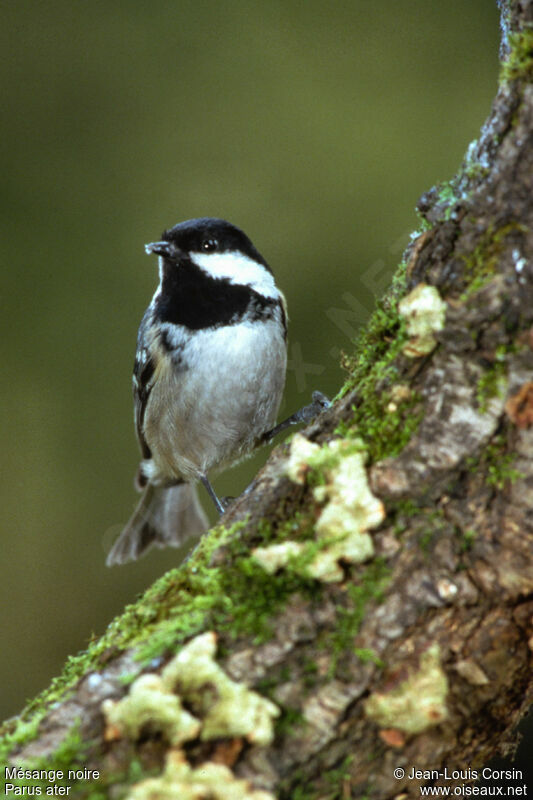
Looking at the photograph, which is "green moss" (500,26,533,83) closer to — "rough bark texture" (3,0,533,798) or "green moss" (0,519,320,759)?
"rough bark texture" (3,0,533,798)

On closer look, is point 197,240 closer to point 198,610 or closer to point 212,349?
point 212,349

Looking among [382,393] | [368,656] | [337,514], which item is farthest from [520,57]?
[368,656]

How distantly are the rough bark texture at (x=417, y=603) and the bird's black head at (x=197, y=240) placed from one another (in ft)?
6.64

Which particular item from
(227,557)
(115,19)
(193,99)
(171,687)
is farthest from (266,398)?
(115,19)

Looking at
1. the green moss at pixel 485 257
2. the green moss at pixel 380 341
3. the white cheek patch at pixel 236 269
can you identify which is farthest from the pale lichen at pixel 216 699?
the white cheek patch at pixel 236 269

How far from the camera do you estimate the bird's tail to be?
4453 mm

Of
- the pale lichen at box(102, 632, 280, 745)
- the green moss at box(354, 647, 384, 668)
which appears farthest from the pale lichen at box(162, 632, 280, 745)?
the green moss at box(354, 647, 384, 668)

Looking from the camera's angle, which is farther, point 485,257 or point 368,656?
point 485,257

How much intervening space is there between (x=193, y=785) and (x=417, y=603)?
457 millimetres

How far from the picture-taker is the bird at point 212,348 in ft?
10.7

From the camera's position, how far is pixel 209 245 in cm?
334

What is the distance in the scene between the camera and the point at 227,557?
1.44 metres

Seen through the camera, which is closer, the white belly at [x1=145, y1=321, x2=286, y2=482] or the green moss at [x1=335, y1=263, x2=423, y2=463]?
the green moss at [x1=335, y1=263, x2=423, y2=463]

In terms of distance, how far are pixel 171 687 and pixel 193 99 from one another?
481cm
